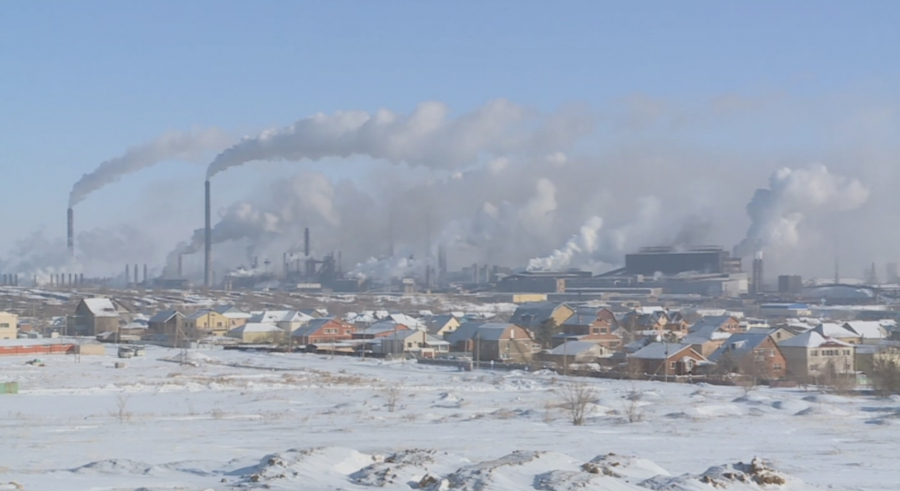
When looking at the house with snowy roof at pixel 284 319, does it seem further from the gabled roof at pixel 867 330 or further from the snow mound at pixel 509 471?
the snow mound at pixel 509 471

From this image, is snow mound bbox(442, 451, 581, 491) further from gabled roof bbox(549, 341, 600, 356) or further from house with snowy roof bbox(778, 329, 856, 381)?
gabled roof bbox(549, 341, 600, 356)

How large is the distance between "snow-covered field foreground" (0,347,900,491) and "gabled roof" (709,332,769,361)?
8035mm

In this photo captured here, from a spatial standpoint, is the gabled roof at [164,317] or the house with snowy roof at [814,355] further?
the gabled roof at [164,317]

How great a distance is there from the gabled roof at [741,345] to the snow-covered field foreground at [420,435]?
8.04m

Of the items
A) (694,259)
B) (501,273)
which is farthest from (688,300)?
(501,273)

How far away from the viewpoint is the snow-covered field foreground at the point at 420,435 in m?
10.6

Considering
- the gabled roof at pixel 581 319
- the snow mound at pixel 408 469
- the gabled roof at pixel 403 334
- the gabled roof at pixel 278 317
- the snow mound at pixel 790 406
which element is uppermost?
the gabled roof at pixel 581 319

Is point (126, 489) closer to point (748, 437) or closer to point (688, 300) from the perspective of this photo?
point (748, 437)

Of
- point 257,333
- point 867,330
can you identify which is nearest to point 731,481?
point 867,330

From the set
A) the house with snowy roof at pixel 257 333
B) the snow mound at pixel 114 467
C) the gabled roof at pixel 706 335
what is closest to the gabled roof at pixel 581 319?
the gabled roof at pixel 706 335

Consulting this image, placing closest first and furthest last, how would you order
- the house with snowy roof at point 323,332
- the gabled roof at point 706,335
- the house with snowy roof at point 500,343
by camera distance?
the gabled roof at point 706,335 → the house with snowy roof at point 500,343 → the house with snowy roof at point 323,332

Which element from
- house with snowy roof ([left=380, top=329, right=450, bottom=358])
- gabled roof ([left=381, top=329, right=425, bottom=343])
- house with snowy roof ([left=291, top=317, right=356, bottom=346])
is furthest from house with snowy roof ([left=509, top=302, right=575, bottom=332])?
house with snowy roof ([left=291, top=317, right=356, bottom=346])

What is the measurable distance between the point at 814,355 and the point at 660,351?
21.7 ft

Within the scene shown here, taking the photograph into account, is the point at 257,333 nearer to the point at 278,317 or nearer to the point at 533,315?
the point at 278,317
